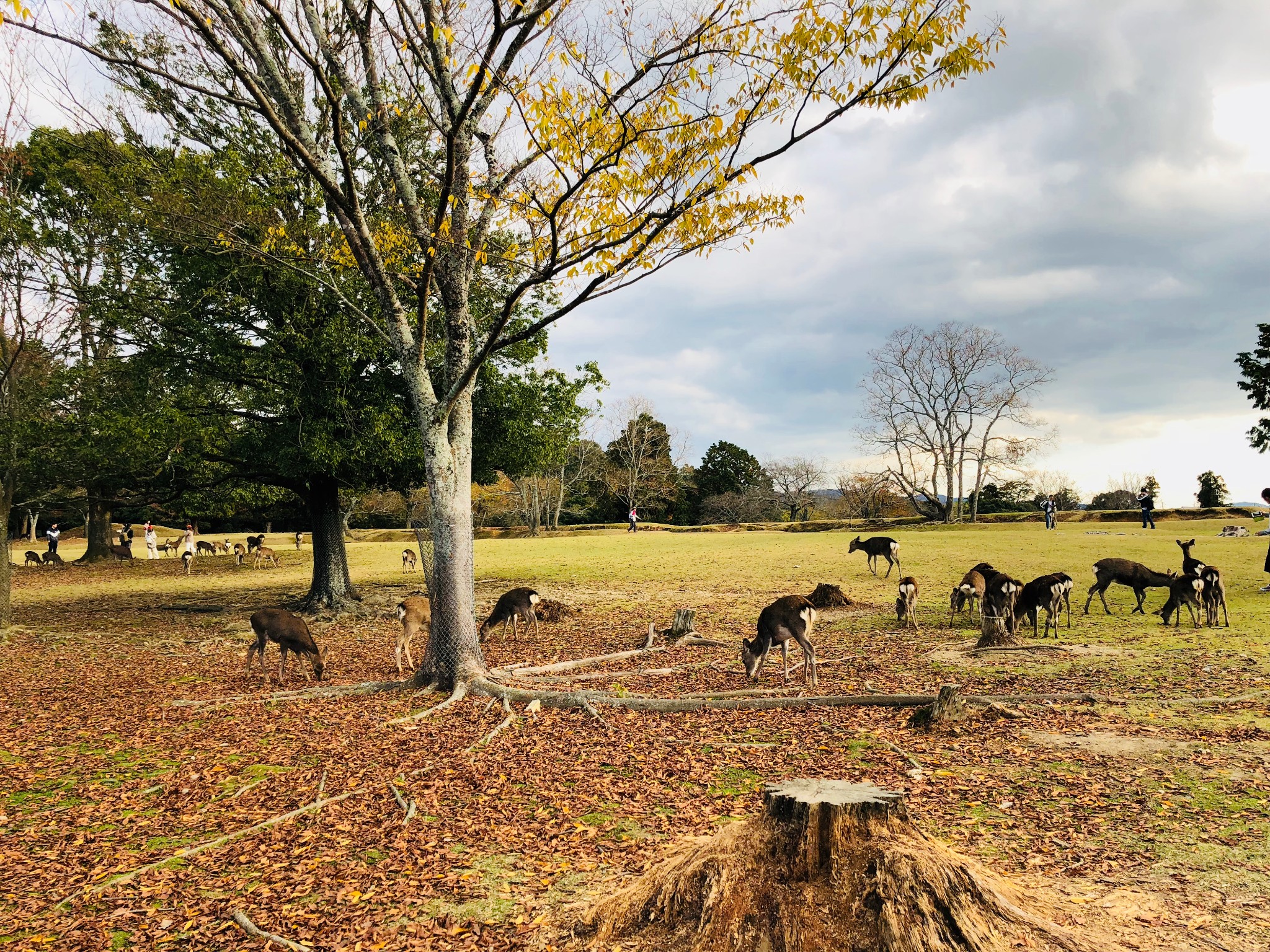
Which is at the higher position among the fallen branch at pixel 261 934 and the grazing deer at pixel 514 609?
the grazing deer at pixel 514 609

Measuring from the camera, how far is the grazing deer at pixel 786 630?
32.9 ft

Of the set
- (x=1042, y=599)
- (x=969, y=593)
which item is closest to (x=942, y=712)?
(x=1042, y=599)

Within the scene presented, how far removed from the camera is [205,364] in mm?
16109

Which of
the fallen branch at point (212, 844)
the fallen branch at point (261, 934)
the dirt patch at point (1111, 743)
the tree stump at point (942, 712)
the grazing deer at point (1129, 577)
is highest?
the grazing deer at point (1129, 577)

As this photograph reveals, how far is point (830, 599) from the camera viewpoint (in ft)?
59.1

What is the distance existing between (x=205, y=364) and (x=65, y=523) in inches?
2257

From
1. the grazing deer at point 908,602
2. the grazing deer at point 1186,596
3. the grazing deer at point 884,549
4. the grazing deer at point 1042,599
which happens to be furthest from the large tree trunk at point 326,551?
the grazing deer at point 1186,596

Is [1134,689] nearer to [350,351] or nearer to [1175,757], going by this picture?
[1175,757]

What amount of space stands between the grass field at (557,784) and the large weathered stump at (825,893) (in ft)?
2.69

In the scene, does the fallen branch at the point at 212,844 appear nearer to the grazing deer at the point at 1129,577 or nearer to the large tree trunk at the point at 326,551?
the large tree trunk at the point at 326,551

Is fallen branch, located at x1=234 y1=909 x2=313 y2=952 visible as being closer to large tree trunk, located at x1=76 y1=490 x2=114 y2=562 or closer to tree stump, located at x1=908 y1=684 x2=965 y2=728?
tree stump, located at x1=908 y1=684 x2=965 y2=728

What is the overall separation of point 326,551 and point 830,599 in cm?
1258

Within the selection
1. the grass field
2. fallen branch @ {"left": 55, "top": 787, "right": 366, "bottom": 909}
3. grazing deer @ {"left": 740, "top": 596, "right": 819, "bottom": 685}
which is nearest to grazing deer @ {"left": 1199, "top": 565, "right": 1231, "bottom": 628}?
the grass field

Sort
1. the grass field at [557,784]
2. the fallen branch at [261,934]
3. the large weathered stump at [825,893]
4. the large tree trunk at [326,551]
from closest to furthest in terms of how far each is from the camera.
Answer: the large weathered stump at [825,893] → the fallen branch at [261,934] → the grass field at [557,784] → the large tree trunk at [326,551]
